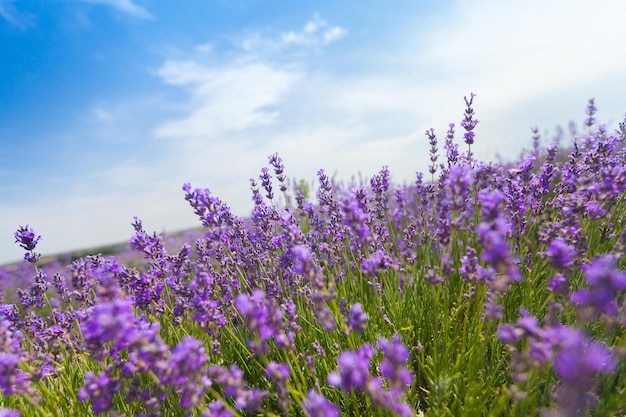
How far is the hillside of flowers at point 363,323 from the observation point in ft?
4.94

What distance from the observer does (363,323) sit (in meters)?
1.85

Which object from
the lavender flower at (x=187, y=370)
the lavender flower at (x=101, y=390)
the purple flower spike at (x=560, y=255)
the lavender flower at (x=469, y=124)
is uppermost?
the lavender flower at (x=469, y=124)

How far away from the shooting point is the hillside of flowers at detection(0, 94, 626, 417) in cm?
150

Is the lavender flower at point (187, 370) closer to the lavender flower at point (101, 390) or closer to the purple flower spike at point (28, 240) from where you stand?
the lavender flower at point (101, 390)

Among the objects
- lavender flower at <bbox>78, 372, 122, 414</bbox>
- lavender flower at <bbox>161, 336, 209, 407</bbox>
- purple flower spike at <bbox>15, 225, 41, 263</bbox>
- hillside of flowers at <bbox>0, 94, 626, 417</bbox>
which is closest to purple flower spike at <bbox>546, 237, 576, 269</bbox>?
hillside of flowers at <bbox>0, 94, 626, 417</bbox>

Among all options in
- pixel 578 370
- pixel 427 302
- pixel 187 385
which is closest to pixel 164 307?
pixel 187 385

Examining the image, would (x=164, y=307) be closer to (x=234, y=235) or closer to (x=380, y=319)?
(x=234, y=235)

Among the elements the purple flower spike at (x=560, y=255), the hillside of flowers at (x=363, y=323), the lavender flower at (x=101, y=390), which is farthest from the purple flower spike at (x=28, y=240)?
the purple flower spike at (x=560, y=255)

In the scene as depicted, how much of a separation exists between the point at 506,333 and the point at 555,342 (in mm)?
165

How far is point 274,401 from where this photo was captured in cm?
262

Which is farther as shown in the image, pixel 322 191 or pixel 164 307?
pixel 322 191

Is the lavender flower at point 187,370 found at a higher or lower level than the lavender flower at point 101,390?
higher

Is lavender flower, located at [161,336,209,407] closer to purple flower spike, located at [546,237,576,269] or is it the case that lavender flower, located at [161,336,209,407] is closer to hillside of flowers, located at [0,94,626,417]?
hillside of flowers, located at [0,94,626,417]

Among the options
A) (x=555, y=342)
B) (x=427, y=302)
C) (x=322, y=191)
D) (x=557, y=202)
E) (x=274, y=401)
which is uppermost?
(x=322, y=191)
